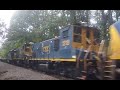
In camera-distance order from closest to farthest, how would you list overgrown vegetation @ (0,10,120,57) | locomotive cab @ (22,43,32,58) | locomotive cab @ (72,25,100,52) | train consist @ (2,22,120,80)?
train consist @ (2,22,120,80)
locomotive cab @ (72,25,100,52)
overgrown vegetation @ (0,10,120,57)
locomotive cab @ (22,43,32,58)

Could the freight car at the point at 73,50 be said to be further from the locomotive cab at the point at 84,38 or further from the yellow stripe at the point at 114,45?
the yellow stripe at the point at 114,45

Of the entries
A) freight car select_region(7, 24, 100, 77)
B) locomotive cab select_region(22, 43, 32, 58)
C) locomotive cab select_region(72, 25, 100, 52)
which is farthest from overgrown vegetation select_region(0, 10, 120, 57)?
locomotive cab select_region(72, 25, 100, 52)

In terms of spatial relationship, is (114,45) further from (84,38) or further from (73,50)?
(84,38)

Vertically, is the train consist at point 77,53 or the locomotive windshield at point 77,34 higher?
the locomotive windshield at point 77,34

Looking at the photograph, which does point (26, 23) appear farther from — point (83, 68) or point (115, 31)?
point (115, 31)

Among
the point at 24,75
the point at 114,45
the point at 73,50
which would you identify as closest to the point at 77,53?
the point at 73,50

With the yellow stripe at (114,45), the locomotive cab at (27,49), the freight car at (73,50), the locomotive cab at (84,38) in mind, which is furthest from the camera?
the locomotive cab at (27,49)

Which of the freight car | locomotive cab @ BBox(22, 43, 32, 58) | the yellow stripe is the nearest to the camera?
the yellow stripe

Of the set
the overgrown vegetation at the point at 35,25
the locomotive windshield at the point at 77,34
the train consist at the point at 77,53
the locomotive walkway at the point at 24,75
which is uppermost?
the overgrown vegetation at the point at 35,25

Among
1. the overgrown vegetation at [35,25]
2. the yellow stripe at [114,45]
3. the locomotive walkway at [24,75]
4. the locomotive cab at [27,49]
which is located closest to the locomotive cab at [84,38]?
the locomotive walkway at [24,75]

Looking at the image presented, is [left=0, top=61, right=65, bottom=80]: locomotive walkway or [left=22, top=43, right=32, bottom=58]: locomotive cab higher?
[left=22, top=43, right=32, bottom=58]: locomotive cab

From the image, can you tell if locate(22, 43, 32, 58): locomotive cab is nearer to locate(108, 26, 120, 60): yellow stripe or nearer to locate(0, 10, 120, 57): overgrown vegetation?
locate(0, 10, 120, 57): overgrown vegetation
